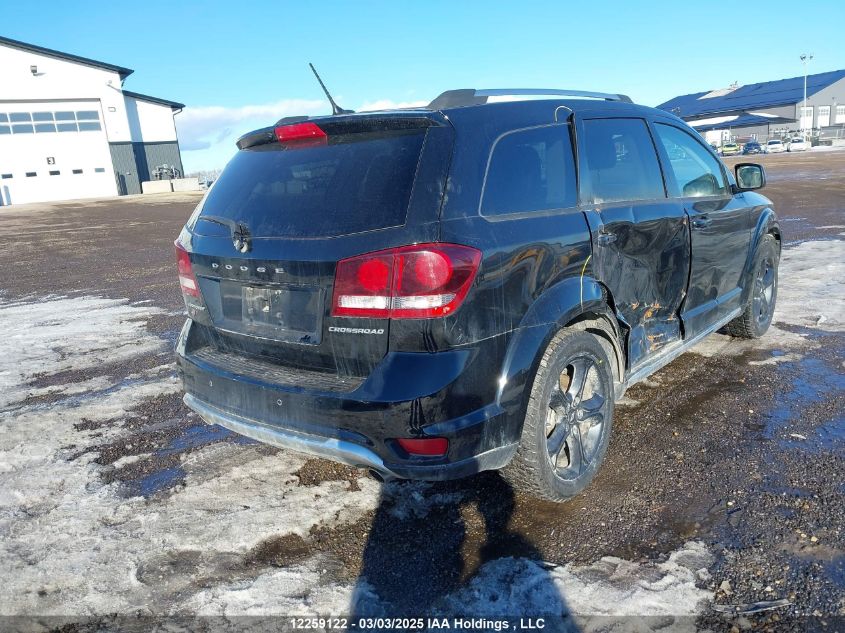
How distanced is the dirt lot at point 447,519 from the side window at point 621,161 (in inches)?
55.6

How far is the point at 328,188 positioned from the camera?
267cm

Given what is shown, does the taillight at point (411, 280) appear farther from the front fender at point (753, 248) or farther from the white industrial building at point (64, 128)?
the white industrial building at point (64, 128)

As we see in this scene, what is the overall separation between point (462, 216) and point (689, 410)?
7.85 feet

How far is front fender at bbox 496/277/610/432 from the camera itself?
8.37ft

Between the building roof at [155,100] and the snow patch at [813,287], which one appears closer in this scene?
the snow patch at [813,287]

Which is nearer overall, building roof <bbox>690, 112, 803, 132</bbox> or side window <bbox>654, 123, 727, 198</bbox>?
side window <bbox>654, 123, 727, 198</bbox>

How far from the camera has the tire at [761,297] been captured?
5.03m

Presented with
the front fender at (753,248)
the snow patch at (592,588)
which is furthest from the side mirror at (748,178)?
the snow patch at (592,588)

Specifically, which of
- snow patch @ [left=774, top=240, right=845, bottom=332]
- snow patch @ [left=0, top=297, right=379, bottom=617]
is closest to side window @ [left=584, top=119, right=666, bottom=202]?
snow patch @ [left=0, top=297, right=379, bottom=617]

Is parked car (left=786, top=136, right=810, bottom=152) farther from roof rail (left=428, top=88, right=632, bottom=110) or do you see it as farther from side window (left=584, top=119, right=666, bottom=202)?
roof rail (left=428, top=88, right=632, bottom=110)

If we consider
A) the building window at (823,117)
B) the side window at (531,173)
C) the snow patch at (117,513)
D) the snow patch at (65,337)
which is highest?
the building window at (823,117)

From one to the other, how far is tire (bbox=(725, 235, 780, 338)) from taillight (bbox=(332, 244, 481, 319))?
11.4 ft

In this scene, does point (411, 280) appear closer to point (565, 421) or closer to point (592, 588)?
point (565, 421)

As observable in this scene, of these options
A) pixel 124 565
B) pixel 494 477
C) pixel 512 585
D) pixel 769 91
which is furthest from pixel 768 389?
pixel 769 91
